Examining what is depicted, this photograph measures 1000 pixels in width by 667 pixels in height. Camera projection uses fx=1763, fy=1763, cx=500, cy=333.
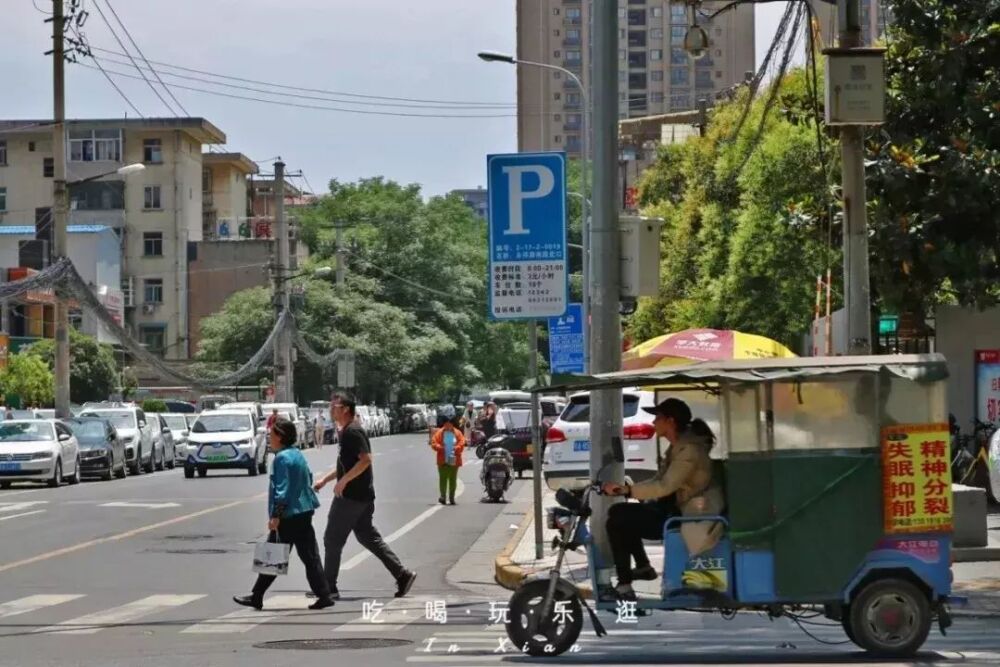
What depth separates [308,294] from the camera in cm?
9025

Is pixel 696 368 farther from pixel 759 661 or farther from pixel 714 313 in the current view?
pixel 714 313

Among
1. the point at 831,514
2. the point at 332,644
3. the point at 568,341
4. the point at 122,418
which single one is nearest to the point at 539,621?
the point at 332,644

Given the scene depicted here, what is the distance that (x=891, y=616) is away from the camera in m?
10.9

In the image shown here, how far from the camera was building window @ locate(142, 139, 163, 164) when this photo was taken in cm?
10019

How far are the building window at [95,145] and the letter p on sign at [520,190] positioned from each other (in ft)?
281

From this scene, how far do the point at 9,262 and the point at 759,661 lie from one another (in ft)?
285

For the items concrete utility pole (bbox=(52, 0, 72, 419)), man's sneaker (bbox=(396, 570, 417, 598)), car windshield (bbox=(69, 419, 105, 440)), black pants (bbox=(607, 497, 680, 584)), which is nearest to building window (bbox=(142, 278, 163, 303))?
concrete utility pole (bbox=(52, 0, 72, 419))

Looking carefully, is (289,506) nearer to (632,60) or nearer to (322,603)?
(322,603)

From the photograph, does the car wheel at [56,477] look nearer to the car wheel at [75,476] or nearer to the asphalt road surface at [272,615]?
the car wheel at [75,476]

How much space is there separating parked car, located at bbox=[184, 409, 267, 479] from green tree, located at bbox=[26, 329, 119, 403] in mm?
30695

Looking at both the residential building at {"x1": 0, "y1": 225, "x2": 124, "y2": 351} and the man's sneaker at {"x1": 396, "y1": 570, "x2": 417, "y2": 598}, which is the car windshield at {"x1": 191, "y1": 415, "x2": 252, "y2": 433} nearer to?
the man's sneaker at {"x1": 396, "y1": 570, "x2": 417, "y2": 598}

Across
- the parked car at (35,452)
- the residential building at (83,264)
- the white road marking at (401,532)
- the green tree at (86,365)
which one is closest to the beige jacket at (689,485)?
the white road marking at (401,532)

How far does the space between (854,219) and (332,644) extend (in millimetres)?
6489

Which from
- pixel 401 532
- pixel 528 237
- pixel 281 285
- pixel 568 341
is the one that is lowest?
pixel 401 532
